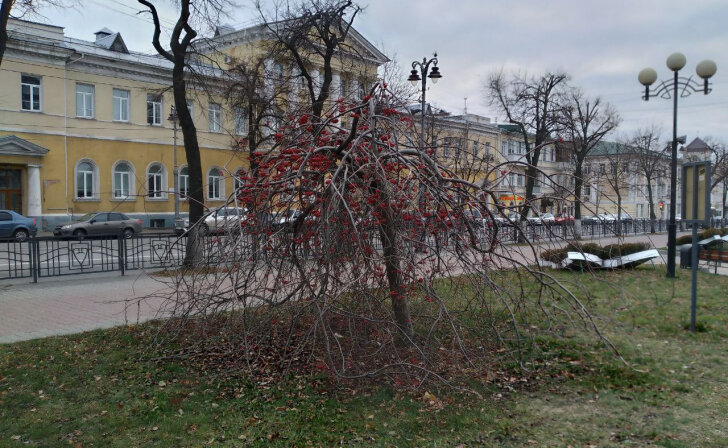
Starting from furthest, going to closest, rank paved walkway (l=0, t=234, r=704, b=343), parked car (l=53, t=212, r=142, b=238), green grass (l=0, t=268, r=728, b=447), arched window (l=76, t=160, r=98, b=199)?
arched window (l=76, t=160, r=98, b=199), parked car (l=53, t=212, r=142, b=238), paved walkway (l=0, t=234, r=704, b=343), green grass (l=0, t=268, r=728, b=447)

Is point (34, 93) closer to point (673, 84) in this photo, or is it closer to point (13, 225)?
point (13, 225)

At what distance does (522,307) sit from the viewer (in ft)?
19.9

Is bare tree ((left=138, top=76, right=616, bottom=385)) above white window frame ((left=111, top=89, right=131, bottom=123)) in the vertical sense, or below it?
below

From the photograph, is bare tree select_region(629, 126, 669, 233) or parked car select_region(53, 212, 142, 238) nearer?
parked car select_region(53, 212, 142, 238)

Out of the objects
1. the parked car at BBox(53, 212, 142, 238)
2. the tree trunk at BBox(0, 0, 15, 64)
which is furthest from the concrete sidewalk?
the parked car at BBox(53, 212, 142, 238)

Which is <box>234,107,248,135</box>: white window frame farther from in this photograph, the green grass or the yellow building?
the green grass

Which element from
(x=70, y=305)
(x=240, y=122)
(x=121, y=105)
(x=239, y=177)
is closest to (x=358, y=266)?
(x=239, y=177)

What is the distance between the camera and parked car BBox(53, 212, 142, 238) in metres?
25.9

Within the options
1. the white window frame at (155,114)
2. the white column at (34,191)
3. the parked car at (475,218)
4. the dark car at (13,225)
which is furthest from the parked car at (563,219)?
the white window frame at (155,114)

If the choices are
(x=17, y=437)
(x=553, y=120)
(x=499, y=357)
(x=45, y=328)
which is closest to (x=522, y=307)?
(x=499, y=357)

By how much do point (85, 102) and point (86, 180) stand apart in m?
4.33

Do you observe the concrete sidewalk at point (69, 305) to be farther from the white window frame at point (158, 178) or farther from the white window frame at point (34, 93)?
the white window frame at point (158, 178)

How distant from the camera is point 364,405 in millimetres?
4668

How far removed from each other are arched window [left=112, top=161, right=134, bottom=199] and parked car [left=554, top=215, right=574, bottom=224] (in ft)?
96.8
